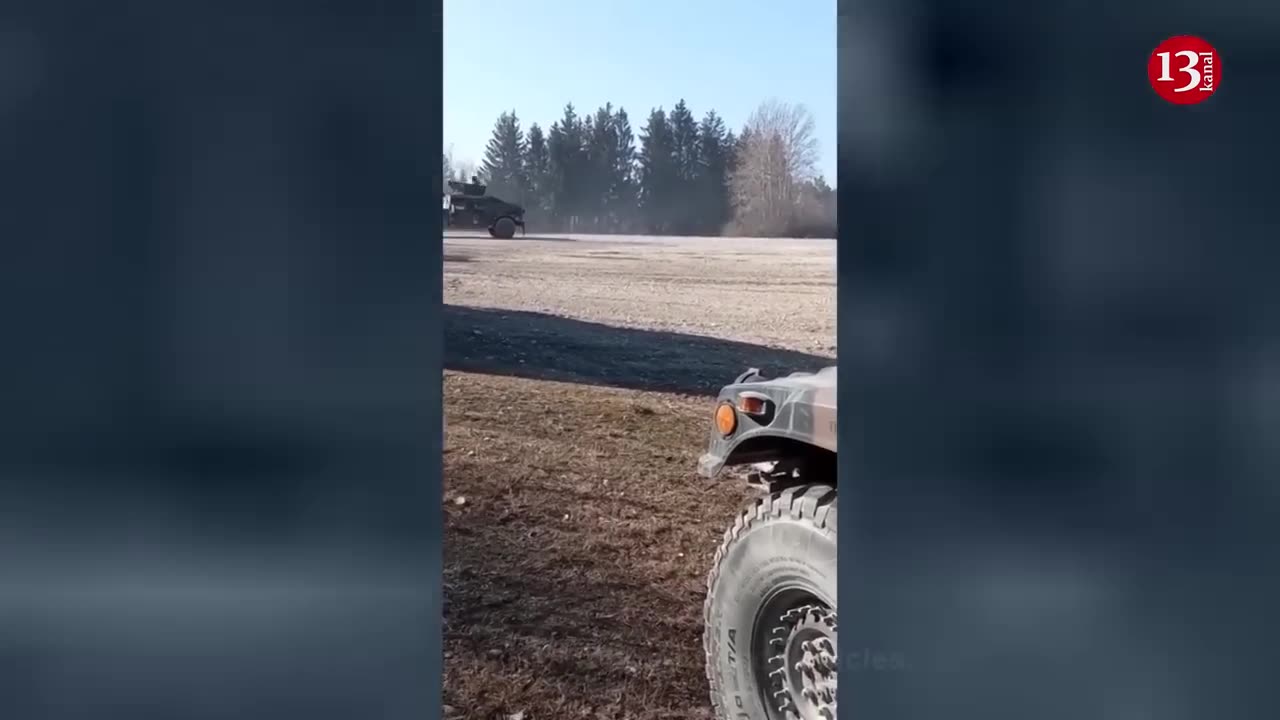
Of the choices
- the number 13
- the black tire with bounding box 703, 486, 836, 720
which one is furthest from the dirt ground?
the number 13

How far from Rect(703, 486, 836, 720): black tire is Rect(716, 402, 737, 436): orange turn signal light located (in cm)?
20

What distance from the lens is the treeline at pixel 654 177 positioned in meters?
3.16

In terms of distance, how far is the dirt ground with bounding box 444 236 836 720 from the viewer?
3494 millimetres

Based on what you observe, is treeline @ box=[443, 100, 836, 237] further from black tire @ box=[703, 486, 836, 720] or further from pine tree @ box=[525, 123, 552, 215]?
black tire @ box=[703, 486, 836, 720]

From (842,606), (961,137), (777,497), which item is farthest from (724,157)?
(842,606)

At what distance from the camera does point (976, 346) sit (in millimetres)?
1597

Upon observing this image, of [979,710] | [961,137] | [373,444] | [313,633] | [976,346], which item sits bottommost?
[979,710]

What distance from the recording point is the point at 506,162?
3.15 meters

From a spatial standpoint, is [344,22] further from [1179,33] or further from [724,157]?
[724,157]

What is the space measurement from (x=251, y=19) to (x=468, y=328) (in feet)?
7.66

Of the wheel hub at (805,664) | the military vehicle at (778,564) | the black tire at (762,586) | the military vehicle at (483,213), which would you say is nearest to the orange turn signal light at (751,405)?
the military vehicle at (778,564)

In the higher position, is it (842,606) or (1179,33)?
→ (1179,33)

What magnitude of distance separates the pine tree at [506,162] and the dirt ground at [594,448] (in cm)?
19

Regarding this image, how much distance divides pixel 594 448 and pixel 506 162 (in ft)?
4.93
